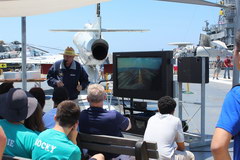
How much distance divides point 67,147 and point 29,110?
60 centimetres

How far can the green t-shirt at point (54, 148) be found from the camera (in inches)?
90.9

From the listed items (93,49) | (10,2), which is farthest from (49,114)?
(93,49)

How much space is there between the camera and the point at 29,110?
2.69 m

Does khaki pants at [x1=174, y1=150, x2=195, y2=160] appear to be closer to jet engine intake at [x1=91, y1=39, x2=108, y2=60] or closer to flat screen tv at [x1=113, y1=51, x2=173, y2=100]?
flat screen tv at [x1=113, y1=51, x2=173, y2=100]

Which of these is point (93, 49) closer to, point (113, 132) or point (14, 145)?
point (113, 132)

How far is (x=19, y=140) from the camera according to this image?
8.56ft

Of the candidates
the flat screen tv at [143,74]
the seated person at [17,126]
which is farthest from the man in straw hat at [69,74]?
the seated person at [17,126]

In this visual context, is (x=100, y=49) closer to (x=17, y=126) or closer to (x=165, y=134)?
(x=165, y=134)

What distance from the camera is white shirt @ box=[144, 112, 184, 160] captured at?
368cm

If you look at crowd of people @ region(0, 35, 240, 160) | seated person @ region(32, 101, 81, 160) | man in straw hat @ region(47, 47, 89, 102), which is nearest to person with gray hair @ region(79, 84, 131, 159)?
crowd of people @ region(0, 35, 240, 160)

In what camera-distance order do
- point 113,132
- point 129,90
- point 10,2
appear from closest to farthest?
point 113,132
point 10,2
point 129,90

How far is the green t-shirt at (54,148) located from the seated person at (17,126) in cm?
21

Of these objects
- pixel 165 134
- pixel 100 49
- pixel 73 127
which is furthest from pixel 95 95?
pixel 100 49

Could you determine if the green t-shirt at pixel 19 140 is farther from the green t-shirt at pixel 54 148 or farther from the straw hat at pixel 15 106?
the green t-shirt at pixel 54 148
